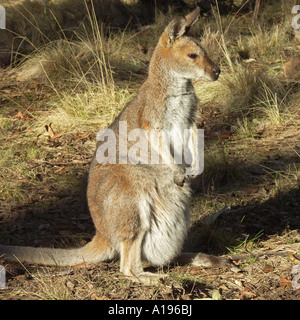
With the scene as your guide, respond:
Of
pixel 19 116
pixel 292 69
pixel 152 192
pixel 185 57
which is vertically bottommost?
pixel 152 192

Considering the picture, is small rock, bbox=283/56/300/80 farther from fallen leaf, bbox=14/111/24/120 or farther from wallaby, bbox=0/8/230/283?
fallen leaf, bbox=14/111/24/120

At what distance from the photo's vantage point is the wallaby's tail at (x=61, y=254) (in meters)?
3.90

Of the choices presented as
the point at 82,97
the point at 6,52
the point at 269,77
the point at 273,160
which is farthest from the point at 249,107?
the point at 6,52

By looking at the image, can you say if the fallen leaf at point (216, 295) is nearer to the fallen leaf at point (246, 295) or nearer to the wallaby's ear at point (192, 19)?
the fallen leaf at point (246, 295)

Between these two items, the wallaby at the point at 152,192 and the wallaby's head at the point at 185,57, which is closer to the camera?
the wallaby at the point at 152,192

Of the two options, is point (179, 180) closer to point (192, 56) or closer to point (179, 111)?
point (179, 111)

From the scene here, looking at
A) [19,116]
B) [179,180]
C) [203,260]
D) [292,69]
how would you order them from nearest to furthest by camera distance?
[179,180] < [203,260] < [19,116] < [292,69]

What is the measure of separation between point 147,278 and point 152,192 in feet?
2.22

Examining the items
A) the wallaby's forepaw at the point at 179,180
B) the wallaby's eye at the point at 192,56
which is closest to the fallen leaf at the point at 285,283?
the wallaby's forepaw at the point at 179,180

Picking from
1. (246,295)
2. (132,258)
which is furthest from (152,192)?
(246,295)

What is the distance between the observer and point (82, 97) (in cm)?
733

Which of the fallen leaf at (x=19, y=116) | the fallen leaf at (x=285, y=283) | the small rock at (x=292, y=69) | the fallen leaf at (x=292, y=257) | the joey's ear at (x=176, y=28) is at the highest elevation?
the small rock at (x=292, y=69)

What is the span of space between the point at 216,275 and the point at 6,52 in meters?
6.56

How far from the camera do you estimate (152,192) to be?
383 cm
